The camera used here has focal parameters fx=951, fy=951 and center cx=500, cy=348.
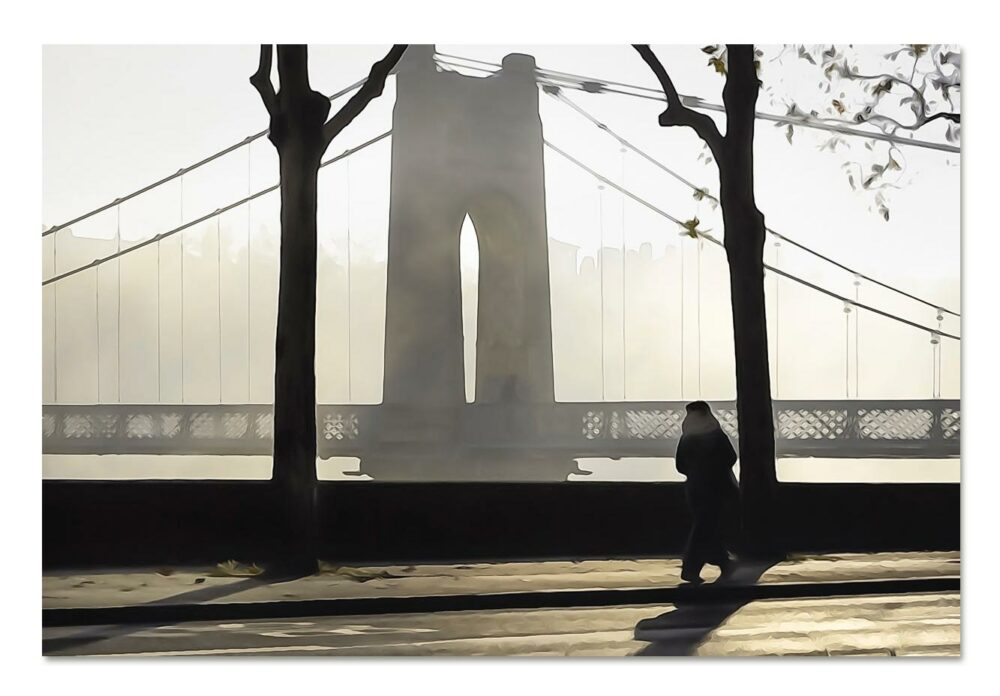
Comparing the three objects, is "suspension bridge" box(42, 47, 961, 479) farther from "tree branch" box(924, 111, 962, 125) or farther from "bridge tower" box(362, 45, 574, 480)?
"tree branch" box(924, 111, 962, 125)

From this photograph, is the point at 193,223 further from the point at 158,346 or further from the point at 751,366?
the point at 751,366

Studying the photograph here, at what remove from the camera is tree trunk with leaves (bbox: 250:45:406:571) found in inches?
114

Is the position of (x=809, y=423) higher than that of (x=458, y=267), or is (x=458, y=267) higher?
(x=458, y=267)

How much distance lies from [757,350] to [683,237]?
0.41 m

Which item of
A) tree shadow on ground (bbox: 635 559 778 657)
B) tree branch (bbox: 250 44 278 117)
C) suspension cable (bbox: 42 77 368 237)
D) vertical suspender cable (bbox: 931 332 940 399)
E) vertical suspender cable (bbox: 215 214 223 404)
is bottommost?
tree shadow on ground (bbox: 635 559 778 657)

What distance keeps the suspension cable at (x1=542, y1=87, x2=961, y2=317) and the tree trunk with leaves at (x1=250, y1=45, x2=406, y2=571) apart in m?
0.53

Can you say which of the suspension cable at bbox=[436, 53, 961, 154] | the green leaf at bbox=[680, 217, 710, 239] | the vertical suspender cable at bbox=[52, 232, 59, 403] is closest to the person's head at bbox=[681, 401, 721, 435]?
the green leaf at bbox=[680, 217, 710, 239]

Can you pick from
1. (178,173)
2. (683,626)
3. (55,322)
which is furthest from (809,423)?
(55,322)

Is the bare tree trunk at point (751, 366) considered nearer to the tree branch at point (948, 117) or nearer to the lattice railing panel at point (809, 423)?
the lattice railing panel at point (809, 423)

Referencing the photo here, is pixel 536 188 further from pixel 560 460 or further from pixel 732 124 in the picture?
pixel 560 460

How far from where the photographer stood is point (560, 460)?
2879mm

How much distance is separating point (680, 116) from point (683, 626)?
156 centimetres

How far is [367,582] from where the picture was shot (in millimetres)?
2895
